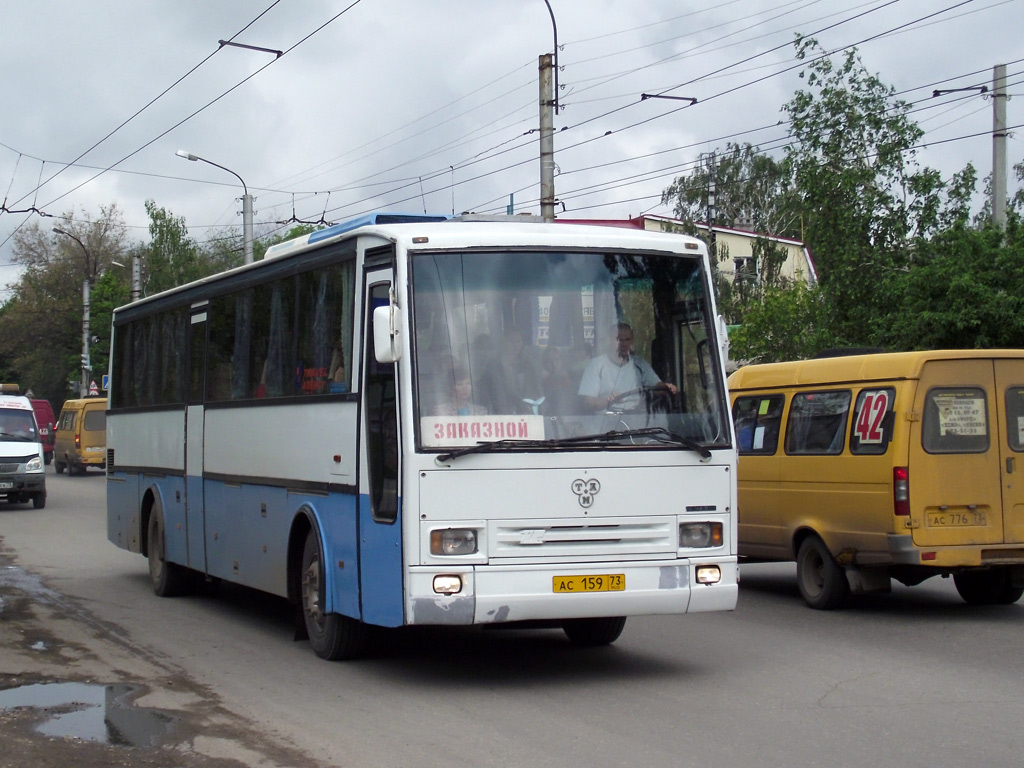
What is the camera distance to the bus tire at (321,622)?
9766 mm

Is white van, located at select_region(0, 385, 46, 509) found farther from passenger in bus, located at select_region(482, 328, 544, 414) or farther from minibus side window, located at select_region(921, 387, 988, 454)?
passenger in bus, located at select_region(482, 328, 544, 414)

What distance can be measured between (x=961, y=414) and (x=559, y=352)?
4777mm

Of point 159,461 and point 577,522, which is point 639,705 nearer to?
point 577,522

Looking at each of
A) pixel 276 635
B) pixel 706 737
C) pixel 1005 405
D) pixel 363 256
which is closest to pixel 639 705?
pixel 706 737

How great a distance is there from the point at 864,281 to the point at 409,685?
18.6 m

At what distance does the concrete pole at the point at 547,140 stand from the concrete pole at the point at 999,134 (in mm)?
7119

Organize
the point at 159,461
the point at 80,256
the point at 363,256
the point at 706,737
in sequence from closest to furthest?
1. the point at 706,737
2. the point at 363,256
3. the point at 159,461
4. the point at 80,256

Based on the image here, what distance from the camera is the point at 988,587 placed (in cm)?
1302

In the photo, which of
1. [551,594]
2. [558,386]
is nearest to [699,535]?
[551,594]

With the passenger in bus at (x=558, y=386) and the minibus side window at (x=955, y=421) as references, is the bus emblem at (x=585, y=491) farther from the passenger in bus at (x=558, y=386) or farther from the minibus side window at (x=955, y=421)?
the minibus side window at (x=955, y=421)

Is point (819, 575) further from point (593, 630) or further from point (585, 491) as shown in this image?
point (585, 491)

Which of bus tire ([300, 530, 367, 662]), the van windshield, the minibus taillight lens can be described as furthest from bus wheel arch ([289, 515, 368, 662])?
the van windshield

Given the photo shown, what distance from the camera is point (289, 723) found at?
778cm

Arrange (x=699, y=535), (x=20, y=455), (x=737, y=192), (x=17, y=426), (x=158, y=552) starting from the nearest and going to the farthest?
(x=699, y=535) < (x=158, y=552) < (x=20, y=455) < (x=17, y=426) < (x=737, y=192)
